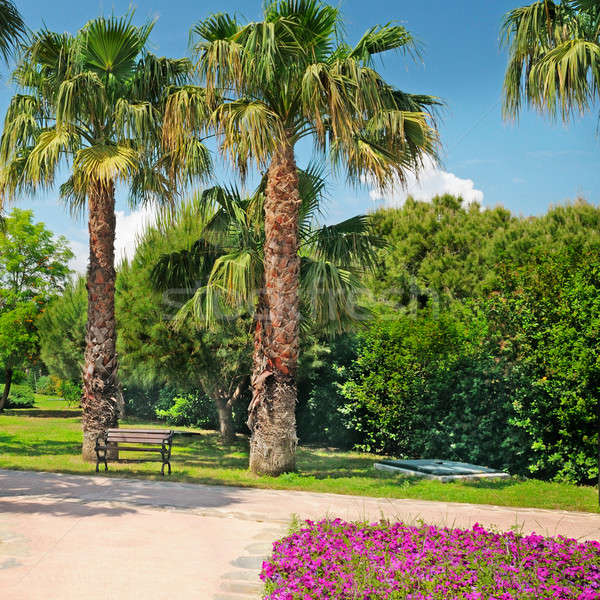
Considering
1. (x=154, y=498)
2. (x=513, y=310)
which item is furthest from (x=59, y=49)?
(x=513, y=310)

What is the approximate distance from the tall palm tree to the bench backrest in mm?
1598

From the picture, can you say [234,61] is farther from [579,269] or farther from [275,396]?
[579,269]

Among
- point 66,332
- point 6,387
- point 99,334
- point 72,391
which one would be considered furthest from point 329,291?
point 6,387

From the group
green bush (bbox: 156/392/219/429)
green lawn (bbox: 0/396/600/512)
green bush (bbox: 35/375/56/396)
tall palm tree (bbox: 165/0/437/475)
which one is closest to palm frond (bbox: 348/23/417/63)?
tall palm tree (bbox: 165/0/437/475)

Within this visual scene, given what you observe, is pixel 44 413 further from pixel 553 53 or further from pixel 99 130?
pixel 553 53

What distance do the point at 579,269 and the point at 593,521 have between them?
4.90m

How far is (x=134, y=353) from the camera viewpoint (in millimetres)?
16422

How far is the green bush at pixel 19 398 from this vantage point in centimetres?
3409

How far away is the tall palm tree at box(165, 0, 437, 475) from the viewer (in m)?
9.92

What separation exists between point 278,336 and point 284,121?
3.77 metres

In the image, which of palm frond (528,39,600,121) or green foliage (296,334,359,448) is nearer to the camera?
palm frond (528,39,600,121)

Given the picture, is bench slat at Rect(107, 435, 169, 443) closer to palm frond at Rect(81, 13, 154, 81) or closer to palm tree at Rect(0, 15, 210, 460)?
palm tree at Rect(0, 15, 210, 460)

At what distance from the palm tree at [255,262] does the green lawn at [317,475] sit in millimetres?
2735

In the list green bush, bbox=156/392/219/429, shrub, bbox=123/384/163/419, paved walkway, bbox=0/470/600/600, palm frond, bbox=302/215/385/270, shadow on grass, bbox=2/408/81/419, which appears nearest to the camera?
paved walkway, bbox=0/470/600/600
